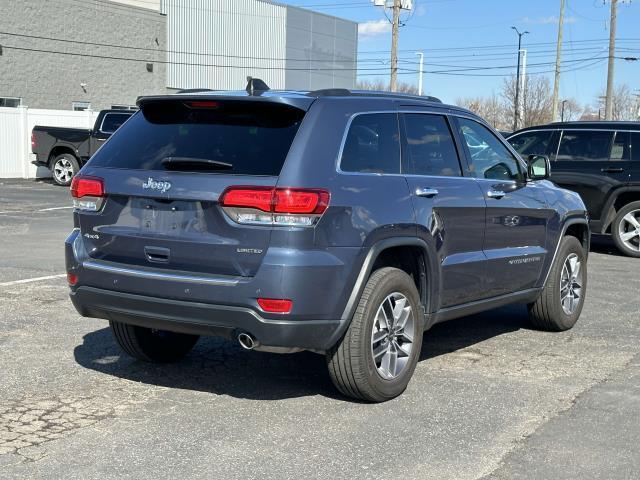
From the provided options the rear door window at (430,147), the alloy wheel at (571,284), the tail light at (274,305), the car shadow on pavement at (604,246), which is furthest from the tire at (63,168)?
the tail light at (274,305)

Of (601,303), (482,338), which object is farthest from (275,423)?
(601,303)

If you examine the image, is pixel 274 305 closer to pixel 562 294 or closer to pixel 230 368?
pixel 230 368

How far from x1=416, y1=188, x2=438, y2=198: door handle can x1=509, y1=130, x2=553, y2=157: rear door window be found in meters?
7.66

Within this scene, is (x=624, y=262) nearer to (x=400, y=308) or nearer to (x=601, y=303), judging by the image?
(x=601, y=303)

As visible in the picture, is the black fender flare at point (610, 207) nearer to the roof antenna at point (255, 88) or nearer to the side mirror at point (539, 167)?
the side mirror at point (539, 167)

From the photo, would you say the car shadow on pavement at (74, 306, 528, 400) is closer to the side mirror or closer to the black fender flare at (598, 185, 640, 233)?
the side mirror

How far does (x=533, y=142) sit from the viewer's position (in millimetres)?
13039

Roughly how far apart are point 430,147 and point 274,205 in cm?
166

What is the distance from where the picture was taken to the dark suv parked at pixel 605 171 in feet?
40.4

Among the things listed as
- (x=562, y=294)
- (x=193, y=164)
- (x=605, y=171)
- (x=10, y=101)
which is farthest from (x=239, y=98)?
(x=10, y=101)

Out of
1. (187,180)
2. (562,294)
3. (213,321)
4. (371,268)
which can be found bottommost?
(562,294)

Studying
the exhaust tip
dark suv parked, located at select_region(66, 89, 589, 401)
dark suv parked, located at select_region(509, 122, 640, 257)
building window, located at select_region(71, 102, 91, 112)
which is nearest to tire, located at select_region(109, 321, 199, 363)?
dark suv parked, located at select_region(66, 89, 589, 401)

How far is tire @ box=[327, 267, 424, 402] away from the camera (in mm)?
4980

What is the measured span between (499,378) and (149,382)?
237 centimetres
